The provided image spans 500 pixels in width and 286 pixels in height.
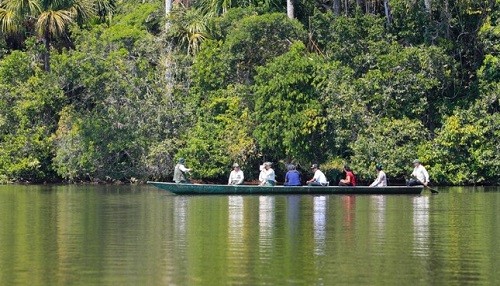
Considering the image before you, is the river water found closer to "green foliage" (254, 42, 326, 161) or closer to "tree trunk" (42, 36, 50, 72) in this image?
"green foliage" (254, 42, 326, 161)

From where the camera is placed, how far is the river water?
1866 cm

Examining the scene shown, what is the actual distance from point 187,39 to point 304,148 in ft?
27.3

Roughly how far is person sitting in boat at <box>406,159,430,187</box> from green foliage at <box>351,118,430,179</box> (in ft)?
10.5

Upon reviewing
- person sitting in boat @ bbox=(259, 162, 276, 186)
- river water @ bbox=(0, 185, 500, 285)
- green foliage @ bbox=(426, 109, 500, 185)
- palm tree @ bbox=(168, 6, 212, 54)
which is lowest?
river water @ bbox=(0, 185, 500, 285)

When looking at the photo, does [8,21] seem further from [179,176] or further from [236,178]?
[236,178]

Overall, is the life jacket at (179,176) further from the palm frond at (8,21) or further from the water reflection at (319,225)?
the palm frond at (8,21)

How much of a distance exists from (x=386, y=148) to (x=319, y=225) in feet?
63.5

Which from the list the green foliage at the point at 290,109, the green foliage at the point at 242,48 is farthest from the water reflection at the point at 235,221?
the green foliage at the point at 242,48

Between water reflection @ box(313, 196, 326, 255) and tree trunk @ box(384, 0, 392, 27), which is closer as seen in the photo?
water reflection @ box(313, 196, 326, 255)

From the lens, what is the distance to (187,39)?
51.6 meters

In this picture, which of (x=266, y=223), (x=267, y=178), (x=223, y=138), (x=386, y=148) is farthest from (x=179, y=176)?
(x=266, y=223)

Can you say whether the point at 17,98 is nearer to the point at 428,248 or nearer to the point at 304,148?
the point at 304,148

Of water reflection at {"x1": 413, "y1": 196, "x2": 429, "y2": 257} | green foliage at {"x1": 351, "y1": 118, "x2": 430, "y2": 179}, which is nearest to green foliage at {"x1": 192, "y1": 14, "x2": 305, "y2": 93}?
green foliage at {"x1": 351, "y1": 118, "x2": 430, "y2": 179}

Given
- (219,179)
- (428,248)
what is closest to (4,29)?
(219,179)
